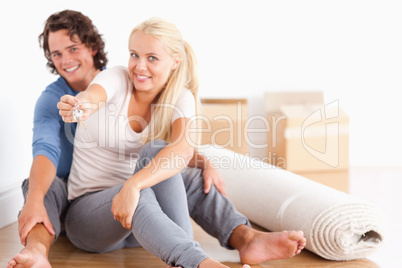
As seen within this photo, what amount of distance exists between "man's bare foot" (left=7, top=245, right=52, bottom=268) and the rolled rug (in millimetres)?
901

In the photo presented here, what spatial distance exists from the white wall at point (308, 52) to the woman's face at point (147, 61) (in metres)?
2.51

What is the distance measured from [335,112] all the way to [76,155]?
2837mm

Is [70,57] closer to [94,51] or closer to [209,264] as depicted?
[94,51]

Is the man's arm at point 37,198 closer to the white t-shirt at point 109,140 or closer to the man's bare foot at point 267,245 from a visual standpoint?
the white t-shirt at point 109,140

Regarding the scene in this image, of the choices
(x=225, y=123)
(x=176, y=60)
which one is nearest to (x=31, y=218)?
(x=176, y=60)

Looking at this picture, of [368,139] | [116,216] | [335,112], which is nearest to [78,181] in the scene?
[116,216]

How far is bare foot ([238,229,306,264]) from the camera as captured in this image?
1583 millimetres

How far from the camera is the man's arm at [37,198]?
161 centimetres

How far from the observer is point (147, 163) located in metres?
1.64

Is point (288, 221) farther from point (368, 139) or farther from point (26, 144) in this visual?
point (368, 139)

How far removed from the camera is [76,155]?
1.88 meters

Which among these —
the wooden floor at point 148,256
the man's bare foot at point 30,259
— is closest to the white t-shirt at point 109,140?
the wooden floor at point 148,256

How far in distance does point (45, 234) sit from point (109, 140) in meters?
0.39

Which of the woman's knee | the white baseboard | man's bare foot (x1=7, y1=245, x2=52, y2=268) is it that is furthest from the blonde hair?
the white baseboard
